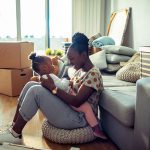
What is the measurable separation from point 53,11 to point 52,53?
1326mm

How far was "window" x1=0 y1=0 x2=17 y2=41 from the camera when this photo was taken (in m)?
4.86

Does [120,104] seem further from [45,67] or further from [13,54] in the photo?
[13,54]

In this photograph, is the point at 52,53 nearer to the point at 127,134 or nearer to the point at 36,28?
the point at 36,28

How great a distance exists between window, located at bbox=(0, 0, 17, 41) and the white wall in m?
1.99

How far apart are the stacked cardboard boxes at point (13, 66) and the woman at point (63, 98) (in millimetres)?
1850

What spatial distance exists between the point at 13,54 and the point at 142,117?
2767mm

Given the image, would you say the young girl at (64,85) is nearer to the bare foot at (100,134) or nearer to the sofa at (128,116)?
Result: the bare foot at (100,134)

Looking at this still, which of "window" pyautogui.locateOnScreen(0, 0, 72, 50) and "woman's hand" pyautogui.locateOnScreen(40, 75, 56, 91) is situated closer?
"woman's hand" pyautogui.locateOnScreen(40, 75, 56, 91)

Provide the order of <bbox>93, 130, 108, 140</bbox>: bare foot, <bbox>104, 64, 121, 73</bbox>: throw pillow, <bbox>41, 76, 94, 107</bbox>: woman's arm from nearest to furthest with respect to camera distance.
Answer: <bbox>41, 76, 94, 107</bbox>: woman's arm < <bbox>93, 130, 108, 140</bbox>: bare foot < <bbox>104, 64, 121, 73</bbox>: throw pillow

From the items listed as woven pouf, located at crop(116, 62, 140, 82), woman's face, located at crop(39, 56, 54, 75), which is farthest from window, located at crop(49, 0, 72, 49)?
woman's face, located at crop(39, 56, 54, 75)

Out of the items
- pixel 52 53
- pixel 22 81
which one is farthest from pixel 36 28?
pixel 22 81

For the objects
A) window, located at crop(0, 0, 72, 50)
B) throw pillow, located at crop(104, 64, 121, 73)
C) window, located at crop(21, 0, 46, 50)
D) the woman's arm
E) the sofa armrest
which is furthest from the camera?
window, located at crop(21, 0, 46, 50)

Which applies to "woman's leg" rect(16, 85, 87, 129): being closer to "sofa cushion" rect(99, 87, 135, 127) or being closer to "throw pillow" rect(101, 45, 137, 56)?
"sofa cushion" rect(99, 87, 135, 127)

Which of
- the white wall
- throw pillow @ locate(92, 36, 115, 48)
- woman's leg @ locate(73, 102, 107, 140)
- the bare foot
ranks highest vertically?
the white wall
